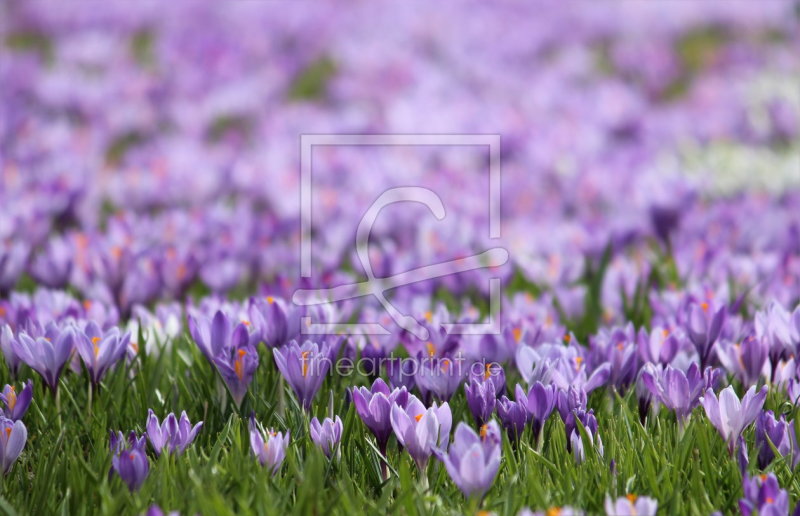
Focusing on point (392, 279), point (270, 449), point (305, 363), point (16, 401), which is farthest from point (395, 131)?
point (270, 449)

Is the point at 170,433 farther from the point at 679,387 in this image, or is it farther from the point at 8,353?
the point at 679,387

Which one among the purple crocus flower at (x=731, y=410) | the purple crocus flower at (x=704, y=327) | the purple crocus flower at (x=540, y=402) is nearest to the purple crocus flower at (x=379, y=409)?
the purple crocus flower at (x=540, y=402)

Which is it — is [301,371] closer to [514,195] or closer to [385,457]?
[385,457]

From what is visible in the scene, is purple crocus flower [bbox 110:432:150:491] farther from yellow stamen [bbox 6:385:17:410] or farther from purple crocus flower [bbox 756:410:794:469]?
purple crocus flower [bbox 756:410:794:469]

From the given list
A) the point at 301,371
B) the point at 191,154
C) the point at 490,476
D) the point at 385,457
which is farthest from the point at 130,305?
the point at 191,154

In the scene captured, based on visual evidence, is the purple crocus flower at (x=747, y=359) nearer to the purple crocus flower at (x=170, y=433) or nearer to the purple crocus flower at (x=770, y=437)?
the purple crocus flower at (x=770, y=437)
